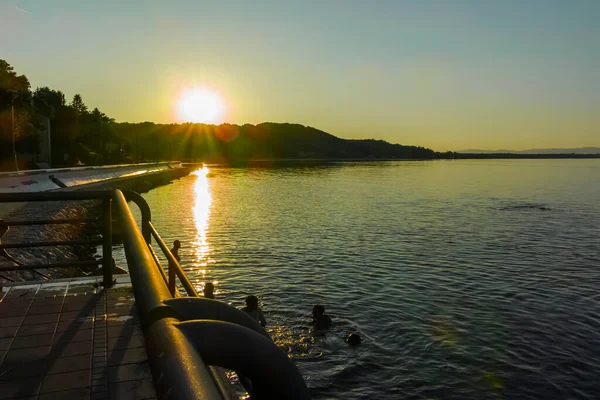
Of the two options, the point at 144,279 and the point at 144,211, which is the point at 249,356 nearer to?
the point at 144,279

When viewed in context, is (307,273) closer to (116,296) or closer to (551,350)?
(551,350)

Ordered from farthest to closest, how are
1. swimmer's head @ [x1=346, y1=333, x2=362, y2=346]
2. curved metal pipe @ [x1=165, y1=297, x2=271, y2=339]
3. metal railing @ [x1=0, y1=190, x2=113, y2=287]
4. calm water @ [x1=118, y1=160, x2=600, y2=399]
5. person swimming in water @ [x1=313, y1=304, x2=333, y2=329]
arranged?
1. person swimming in water @ [x1=313, y1=304, x2=333, y2=329]
2. swimmer's head @ [x1=346, y1=333, x2=362, y2=346]
3. calm water @ [x1=118, y1=160, x2=600, y2=399]
4. metal railing @ [x1=0, y1=190, x2=113, y2=287]
5. curved metal pipe @ [x1=165, y1=297, x2=271, y2=339]

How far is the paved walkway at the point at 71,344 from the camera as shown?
13.9 ft

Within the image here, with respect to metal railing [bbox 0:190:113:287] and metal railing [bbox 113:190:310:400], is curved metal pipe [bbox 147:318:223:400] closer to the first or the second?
metal railing [bbox 113:190:310:400]

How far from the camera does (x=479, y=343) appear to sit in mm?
14797

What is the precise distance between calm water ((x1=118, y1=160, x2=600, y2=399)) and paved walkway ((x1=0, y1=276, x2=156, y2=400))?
686cm

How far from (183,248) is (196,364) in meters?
28.7

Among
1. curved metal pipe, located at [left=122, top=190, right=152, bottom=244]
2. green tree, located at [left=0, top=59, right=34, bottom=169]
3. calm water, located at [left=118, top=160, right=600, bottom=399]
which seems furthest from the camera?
green tree, located at [left=0, top=59, right=34, bottom=169]

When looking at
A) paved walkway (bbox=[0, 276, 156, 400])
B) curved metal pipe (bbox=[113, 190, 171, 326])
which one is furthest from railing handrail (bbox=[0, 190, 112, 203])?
curved metal pipe (bbox=[113, 190, 171, 326])

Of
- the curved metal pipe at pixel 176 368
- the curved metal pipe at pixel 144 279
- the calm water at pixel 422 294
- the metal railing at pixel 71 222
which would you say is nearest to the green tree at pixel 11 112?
the calm water at pixel 422 294

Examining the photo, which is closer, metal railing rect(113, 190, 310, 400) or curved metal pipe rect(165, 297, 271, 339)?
metal railing rect(113, 190, 310, 400)

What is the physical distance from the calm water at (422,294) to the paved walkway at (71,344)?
6855 mm

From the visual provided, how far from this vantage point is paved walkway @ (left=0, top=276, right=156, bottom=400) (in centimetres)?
422

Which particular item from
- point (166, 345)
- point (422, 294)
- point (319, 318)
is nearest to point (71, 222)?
point (166, 345)
